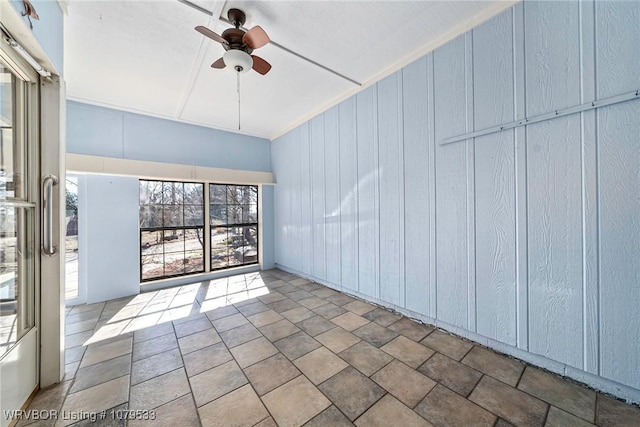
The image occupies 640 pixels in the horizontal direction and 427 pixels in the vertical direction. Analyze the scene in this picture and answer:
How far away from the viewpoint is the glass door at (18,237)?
1.45 meters

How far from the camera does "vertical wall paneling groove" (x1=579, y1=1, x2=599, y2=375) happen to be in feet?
5.28

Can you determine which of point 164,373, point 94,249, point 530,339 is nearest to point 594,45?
point 530,339

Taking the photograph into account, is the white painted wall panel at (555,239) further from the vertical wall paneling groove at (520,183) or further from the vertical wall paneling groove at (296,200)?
the vertical wall paneling groove at (296,200)

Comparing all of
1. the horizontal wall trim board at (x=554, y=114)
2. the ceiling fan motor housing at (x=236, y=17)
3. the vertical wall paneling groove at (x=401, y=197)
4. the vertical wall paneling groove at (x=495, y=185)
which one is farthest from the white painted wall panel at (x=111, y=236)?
the vertical wall paneling groove at (x=495, y=185)

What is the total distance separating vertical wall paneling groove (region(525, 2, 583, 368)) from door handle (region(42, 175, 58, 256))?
3636 millimetres

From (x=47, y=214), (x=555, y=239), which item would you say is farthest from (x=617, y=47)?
(x=47, y=214)

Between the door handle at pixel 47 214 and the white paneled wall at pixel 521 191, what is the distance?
297 centimetres

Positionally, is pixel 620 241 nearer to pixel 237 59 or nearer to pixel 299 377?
pixel 299 377

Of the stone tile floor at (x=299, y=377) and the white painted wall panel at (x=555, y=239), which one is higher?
the white painted wall panel at (x=555, y=239)

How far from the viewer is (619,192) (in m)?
1.53

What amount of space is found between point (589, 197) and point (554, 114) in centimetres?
65

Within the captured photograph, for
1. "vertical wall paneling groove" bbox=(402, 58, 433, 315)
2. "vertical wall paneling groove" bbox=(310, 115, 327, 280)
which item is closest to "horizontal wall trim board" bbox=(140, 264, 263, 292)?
"vertical wall paneling groove" bbox=(310, 115, 327, 280)

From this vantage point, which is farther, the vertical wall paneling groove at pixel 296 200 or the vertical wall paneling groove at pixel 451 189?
the vertical wall paneling groove at pixel 296 200

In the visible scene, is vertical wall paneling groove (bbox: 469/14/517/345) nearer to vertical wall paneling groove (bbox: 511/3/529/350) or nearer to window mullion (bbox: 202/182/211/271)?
vertical wall paneling groove (bbox: 511/3/529/350)
